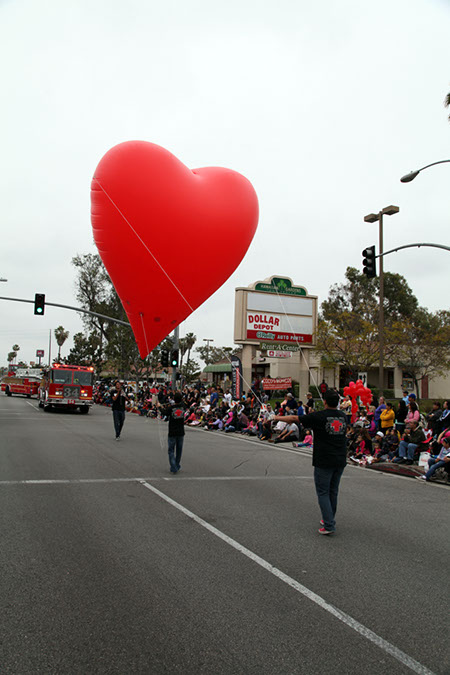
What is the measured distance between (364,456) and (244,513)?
6.72m

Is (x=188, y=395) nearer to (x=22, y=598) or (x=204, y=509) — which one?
(x=204, y=509)

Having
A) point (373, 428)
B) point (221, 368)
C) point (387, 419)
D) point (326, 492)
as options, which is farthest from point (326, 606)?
point (221, 368)

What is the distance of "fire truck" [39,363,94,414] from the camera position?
2719cm

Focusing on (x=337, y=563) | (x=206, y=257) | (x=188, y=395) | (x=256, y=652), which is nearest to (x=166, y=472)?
(x=206, y=257)

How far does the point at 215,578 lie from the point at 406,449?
859 centimetres

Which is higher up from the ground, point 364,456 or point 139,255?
point 139,255

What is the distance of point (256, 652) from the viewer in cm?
309

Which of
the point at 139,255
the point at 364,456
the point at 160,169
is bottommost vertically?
the point at 364,456

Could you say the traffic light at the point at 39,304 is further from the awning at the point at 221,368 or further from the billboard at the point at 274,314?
the awning at the point at 221,368

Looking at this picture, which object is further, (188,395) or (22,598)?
(188,395)

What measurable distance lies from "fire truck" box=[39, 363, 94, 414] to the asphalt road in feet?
63.4

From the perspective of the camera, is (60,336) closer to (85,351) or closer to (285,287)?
(85,351)

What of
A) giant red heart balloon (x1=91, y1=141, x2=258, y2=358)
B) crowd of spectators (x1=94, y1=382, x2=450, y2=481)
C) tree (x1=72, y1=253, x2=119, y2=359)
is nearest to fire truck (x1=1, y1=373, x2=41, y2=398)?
tree (x1=72, y1=253, x2=119, y2=359)

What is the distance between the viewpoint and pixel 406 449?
11.6 metres
